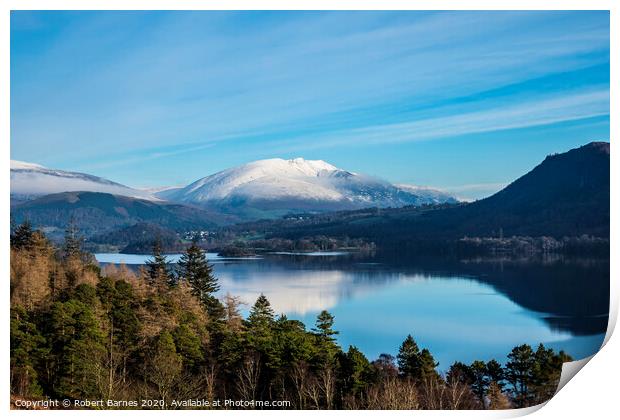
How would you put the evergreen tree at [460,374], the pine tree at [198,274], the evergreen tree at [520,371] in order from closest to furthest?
the evergreen tree at [520,371] < the evergreen tree at [460,374] < the pine tree at [198,274]

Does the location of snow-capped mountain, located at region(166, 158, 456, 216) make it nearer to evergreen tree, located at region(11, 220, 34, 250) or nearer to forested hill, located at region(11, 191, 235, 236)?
forested hill, located at region(11, 191, 235, 236)

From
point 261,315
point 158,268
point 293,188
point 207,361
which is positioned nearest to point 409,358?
point 261,315

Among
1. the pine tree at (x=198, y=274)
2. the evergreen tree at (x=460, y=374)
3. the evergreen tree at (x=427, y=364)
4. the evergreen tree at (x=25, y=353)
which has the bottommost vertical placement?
the evergreen tree at (x=460, y=374)

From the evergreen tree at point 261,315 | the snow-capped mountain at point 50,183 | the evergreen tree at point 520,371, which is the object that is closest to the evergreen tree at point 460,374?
Answer: the evergreen tree at point 520,371

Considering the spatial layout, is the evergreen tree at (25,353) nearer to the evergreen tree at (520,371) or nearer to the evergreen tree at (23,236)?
the evergreen tree at (23,236)

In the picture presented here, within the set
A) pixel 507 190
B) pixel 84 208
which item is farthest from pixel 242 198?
pixel 507 190

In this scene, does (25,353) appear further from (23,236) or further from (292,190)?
(292,190)
